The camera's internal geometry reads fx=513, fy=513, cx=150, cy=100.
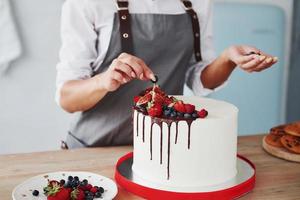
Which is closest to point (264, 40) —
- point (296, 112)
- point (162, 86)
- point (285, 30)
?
point (285, 30)

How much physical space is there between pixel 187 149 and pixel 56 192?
11.1 inches

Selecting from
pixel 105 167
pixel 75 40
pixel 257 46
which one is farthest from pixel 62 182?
pixel 257 46

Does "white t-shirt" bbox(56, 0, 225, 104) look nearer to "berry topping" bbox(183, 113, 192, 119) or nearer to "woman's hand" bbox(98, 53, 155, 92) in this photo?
"woman's hand" bbox(98, 53, 155, 92)

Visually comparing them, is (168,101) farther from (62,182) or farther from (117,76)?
(62,182)

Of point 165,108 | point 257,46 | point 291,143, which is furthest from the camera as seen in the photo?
point 257,46

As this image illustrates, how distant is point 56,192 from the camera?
3.26 feet

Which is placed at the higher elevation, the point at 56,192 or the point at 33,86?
the point at 56,192

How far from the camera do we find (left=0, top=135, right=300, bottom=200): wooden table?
1110 millimetres

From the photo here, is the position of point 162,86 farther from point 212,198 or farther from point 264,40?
point 264,40

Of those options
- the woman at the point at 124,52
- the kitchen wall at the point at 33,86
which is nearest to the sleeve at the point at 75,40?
the woman at the point at 124,52

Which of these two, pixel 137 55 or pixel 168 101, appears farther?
pixel 137 55

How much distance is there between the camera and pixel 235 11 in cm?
235

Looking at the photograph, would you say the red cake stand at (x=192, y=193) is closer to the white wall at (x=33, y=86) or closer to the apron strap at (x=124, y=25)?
the apron strap at (x=124, y=25)

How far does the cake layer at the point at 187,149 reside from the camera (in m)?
1.07
